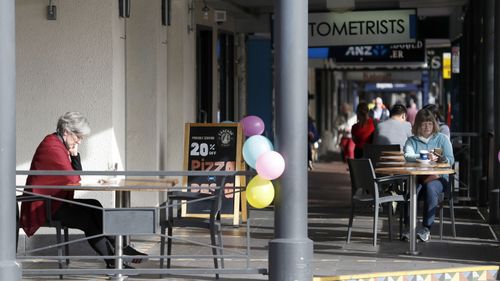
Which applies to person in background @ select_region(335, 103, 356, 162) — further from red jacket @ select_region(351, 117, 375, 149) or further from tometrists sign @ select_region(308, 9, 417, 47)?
red jacket @ select_region(351, 117, 375, 149)

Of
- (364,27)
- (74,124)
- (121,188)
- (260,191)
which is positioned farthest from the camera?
(364,27)

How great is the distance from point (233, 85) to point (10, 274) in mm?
13700

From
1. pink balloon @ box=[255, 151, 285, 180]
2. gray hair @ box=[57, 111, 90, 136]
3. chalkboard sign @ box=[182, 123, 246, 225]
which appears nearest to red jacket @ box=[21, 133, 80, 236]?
gray hair @ box=[57, 111, 90, 136]

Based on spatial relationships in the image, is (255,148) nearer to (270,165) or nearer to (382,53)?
(270,165)

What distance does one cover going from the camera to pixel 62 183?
29.8 ft

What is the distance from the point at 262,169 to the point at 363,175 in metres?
3.45

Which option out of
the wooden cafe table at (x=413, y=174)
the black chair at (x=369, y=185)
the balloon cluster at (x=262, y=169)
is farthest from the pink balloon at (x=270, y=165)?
the black chair at (x=369, y=185)

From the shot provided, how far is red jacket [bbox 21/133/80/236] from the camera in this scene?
9.08m

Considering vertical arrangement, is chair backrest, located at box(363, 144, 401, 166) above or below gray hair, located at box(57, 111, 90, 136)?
below

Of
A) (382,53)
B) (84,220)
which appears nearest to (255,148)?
(84,220)

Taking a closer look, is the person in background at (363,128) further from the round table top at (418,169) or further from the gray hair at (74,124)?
the gray hair at (74,124)

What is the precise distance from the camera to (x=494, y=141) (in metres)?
13.2

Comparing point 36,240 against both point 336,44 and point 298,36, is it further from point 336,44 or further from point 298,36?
point 336,44

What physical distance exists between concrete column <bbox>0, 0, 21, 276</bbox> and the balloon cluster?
5.96 ft
